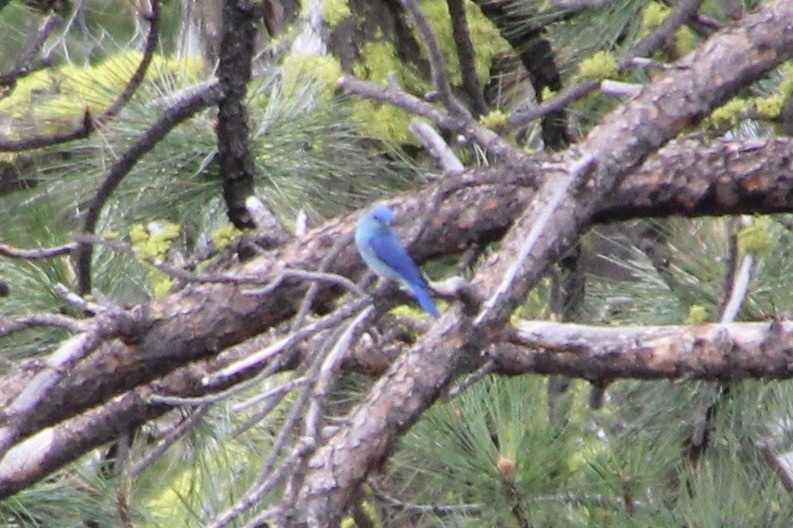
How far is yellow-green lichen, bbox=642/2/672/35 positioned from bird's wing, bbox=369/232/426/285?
0.86 meters

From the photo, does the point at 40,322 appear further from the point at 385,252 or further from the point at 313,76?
the point at 313,76

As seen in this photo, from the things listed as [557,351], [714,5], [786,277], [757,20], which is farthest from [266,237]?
[714,5]

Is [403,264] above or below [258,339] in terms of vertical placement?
above

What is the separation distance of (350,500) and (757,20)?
2.74ft

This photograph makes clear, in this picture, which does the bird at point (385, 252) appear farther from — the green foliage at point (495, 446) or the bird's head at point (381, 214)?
the green foliage at point (495, 446)

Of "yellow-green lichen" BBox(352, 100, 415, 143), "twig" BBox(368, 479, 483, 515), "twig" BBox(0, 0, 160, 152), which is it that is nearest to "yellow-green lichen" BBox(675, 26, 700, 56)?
"yellow-green lichen" BBox(352, 100, 415, 143)

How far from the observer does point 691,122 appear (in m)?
1.69

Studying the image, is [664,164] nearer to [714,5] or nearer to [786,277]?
[786,277]

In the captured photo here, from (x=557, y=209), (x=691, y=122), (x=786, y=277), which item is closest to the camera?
(x=557, y=209)

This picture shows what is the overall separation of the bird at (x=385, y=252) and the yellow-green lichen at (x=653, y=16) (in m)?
0.80

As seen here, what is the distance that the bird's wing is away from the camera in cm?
170

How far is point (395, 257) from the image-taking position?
1.72 m

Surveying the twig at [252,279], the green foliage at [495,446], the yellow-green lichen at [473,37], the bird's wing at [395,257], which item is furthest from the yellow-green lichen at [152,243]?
the yellow-green lichen at [473,37]

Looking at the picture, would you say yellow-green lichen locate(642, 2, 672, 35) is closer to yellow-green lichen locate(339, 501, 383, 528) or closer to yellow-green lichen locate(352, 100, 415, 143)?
yellow-green lichen locate(352, 100, 415, 143)
